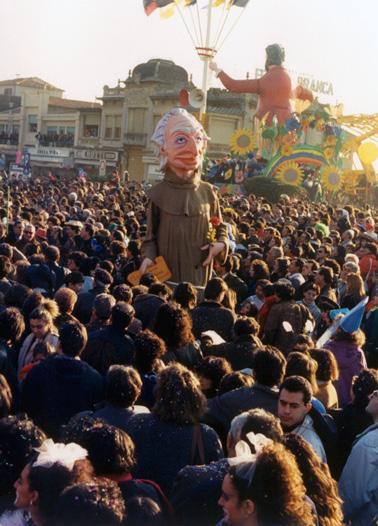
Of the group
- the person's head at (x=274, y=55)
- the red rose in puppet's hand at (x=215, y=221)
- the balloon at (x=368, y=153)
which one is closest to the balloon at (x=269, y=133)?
the balloon at (x=368, y=153)

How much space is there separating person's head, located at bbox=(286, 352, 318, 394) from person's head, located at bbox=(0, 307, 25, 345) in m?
1.91

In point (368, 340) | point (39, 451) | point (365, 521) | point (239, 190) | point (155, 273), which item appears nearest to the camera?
point (39, 451)

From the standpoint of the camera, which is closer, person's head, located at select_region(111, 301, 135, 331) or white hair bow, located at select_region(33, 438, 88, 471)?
white hair bow, located at select_region(33, 438, 88, 471)

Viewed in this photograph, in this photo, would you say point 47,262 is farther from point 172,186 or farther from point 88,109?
point 88,109

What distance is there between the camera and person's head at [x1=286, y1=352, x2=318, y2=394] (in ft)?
15.8

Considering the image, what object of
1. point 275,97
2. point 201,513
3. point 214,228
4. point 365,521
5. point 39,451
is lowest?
point 365,521

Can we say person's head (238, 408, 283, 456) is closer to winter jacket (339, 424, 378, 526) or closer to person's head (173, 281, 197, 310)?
winter jacket (339, 424, 378, 526)

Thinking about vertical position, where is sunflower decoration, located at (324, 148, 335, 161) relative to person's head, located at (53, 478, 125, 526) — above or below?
above

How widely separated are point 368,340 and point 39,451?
525 centimetres

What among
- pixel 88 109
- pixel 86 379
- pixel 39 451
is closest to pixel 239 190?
pixel 86 379

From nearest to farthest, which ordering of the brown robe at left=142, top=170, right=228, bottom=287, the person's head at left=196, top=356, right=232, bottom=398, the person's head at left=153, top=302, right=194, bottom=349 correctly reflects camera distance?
the person's head at left=196, top=356, right=232, bottom=398 → the person's head at left=153, top=302, right=194, bottom=349 → the brown robe at left=142, top=170, right=228, bottom=287

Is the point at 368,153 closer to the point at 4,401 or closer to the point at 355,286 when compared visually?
the point at 355,286

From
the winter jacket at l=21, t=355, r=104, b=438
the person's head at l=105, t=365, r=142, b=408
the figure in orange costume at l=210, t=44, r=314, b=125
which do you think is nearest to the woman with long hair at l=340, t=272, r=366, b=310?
the winter jacket at l=21, t=355, r=104, b=438

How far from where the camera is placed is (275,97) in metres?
29.6
